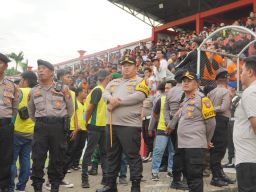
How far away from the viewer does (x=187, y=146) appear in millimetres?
5031

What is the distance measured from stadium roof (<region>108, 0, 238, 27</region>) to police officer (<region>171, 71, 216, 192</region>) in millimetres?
17196

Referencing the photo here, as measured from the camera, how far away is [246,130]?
3514mm

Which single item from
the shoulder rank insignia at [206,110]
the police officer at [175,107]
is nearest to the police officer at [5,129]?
the police officer at [175,107]

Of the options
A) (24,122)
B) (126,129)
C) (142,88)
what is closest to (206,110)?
(142,88)

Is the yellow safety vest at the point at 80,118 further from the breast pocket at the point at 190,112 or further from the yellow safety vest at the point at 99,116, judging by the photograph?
the breast pocket at the point at 190,112

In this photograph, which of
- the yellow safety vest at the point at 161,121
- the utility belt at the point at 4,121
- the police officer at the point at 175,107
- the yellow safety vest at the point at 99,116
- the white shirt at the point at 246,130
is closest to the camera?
the white shirt at the point at 246,130

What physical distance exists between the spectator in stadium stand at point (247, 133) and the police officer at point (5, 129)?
2.90 m

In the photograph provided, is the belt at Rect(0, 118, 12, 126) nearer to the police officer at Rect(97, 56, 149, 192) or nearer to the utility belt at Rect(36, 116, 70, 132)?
the utility belt at Rect(36, 116, 70, 132)

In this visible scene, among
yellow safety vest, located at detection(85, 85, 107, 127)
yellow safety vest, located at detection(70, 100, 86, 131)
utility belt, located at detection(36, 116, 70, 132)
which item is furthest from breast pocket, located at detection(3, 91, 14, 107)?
yellow safety vest, located at detection(70, 100, 86, 131)

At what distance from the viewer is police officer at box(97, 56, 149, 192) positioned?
5.05 metres

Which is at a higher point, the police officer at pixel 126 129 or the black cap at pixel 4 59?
the black cap at pixel 4 59

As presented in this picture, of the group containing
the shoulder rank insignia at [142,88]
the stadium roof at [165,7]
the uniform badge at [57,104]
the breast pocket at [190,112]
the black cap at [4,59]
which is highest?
the stadium roof at [165,7]

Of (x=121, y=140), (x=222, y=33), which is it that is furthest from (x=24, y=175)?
(x=222, y=33)

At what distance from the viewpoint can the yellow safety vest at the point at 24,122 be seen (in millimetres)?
5508
